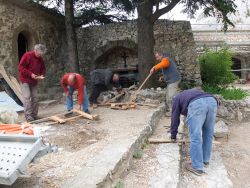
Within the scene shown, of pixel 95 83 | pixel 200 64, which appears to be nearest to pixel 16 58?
pixel 95 83

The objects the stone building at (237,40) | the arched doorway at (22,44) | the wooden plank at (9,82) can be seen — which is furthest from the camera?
the stone building at (237,40)

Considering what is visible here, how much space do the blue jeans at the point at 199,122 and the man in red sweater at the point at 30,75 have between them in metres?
3.43

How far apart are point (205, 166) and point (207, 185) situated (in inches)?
27.2

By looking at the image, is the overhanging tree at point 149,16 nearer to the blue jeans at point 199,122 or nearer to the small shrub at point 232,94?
→ the small shrub at point 232,94

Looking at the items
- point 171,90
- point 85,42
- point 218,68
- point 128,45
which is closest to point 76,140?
point 171,90

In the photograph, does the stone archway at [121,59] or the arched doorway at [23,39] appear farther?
the stone archway at [121,59]

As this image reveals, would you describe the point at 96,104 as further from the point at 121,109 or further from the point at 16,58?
the point at 16,58

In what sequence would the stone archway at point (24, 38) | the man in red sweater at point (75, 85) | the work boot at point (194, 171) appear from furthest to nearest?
the stone archway at point (24, 38) → the man in red sweater at point (75, 85) → the work boot at point (194, 171)

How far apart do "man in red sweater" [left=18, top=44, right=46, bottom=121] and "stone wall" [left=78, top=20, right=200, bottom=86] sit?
7275mm

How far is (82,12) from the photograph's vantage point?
1436 centimetres

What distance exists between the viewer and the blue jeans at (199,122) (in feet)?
17.0

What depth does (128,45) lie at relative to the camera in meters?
Answer: 14.6

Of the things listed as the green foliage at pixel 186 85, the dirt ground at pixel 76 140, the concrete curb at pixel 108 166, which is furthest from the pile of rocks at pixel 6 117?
the green foliage at pixel 186 85

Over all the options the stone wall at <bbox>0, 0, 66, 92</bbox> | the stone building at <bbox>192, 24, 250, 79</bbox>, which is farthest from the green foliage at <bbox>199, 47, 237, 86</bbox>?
the stone building at <bbox>192, 24, 250, 79</bbox>
